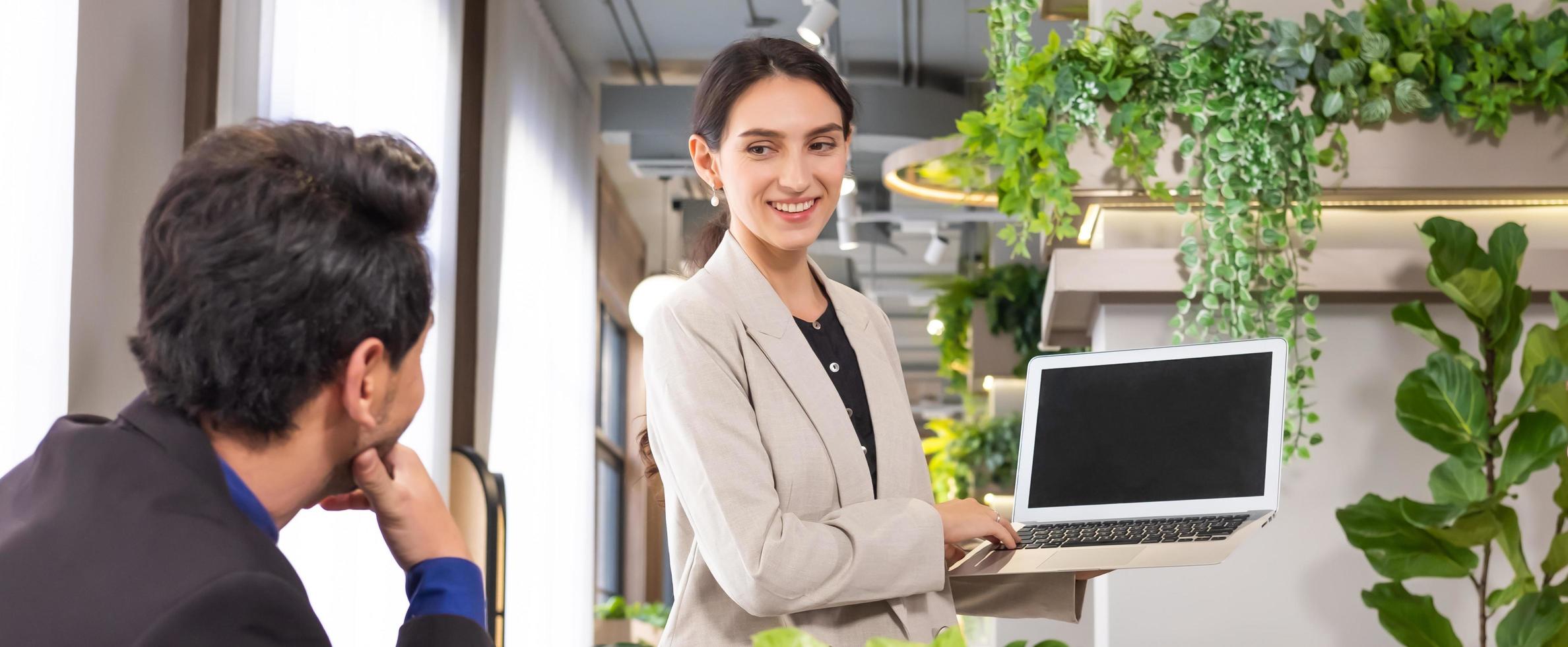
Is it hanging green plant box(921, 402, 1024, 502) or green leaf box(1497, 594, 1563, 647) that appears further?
hanging green plant box(921, 402, 1024, 502)

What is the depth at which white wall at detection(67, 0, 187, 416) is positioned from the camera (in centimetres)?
238

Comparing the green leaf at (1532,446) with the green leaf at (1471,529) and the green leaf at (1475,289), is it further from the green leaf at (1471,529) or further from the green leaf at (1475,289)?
the green leaf at (1475,289)

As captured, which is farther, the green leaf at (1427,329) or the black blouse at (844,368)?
the green leaf at (1427,329)

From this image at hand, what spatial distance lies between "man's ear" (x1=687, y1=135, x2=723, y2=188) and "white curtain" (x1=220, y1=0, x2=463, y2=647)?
1.10 metres

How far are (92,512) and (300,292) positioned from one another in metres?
0.18

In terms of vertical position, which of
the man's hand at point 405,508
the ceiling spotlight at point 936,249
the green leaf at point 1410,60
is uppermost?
the green leaf at point 1410,60

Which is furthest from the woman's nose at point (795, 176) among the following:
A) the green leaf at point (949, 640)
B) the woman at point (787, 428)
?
the green leaf at point (949, 640)

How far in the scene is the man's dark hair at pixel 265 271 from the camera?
2.86 ft

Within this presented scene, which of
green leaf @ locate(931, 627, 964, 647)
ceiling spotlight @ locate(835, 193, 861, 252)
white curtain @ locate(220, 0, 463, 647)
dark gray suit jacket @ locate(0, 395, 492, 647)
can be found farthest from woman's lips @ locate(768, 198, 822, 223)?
ceiling spotlight @ locate(835, 193, 861, 252)

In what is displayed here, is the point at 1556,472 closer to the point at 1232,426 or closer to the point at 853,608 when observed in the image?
the point at 1232,426

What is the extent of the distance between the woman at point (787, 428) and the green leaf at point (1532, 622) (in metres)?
1.21

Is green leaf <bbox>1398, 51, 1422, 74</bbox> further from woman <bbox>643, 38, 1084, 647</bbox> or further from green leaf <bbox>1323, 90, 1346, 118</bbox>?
woman <bbox>643, 38, 1084, 647</bbox>

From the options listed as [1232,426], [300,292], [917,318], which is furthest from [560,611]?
[917,318]

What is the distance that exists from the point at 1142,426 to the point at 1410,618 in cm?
105
